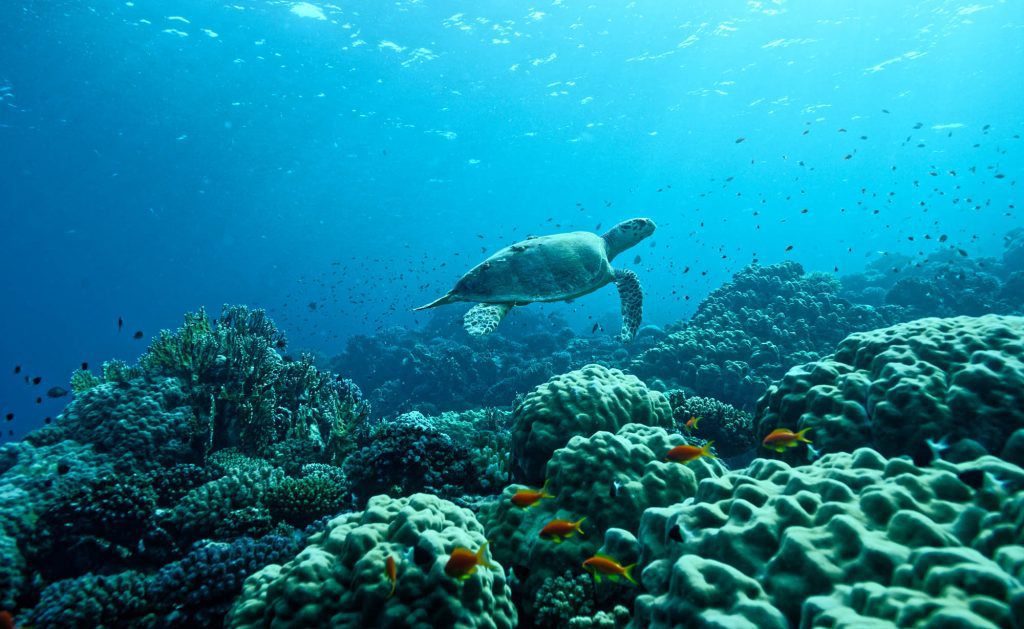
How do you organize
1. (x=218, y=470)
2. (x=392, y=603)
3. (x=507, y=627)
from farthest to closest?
(x=218, y=470) < (x=507, y=627) < (x=392, y=603)

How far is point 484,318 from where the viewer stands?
7.36 meters

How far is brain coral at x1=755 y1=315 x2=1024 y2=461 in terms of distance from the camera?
3.82 metres

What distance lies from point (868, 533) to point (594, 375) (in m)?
4.23

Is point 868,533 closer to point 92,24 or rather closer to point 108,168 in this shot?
point 92,24

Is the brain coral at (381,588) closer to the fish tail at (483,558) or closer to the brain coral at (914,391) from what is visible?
the fish tail at (483,558)

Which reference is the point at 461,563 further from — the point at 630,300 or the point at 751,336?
the point at 751,336

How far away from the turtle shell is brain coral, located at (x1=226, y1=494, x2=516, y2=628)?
14.0 ft

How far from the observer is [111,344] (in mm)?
110438

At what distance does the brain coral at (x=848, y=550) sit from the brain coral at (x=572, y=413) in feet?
8.00

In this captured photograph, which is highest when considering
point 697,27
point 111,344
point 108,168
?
point 108,168

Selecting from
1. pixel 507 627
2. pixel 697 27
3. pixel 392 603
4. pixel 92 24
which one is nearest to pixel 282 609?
pixel 392 603

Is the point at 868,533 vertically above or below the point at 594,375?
below

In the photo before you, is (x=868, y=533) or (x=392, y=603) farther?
(x=392, y=603)

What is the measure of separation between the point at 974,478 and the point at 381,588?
3.74 m
